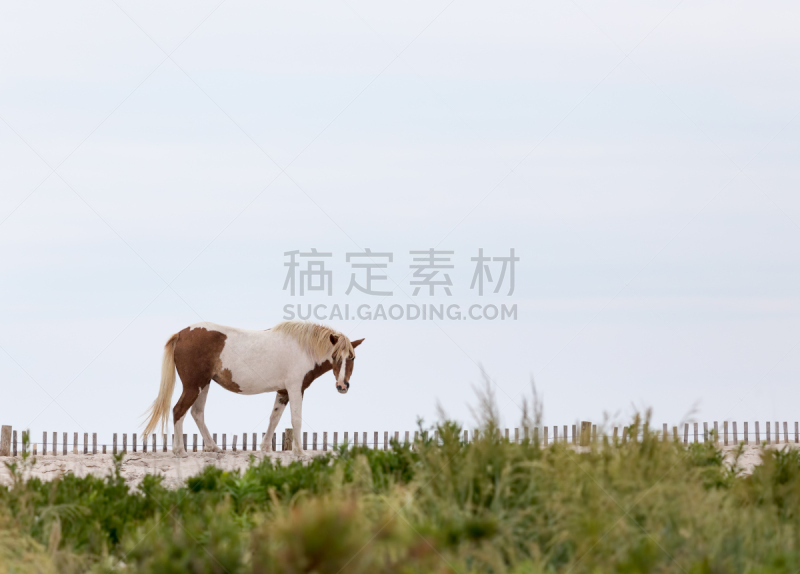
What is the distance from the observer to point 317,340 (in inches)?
576

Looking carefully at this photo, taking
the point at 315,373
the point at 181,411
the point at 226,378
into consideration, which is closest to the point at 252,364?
the point at 226,378

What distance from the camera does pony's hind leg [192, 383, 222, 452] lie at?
15383 millimetres

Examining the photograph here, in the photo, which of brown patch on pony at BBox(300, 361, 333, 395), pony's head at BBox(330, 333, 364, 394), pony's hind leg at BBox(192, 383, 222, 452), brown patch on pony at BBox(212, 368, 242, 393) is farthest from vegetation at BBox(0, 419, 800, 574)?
pony's hind leg at BBox(192, 383, 222, 452)

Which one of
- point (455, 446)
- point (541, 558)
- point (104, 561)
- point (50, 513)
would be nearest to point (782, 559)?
point (541, 558)

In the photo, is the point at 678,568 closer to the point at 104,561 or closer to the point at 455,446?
the point at 455,446

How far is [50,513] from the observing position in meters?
7.11

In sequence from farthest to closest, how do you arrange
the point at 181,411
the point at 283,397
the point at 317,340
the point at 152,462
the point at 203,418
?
the point at 203,418, the point at 283,397, the point at 181,411, the point at 317,340, the point at 152,462

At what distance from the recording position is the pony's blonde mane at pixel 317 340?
1441 centimetres

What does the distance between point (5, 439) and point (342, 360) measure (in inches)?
291

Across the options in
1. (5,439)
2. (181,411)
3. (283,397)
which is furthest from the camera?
(5,439)

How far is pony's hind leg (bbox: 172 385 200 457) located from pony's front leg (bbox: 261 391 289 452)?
4.40 ft

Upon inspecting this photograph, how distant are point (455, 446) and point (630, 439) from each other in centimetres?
156

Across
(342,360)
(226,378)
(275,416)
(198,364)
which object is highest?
(342,360)

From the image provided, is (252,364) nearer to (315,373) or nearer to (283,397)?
(283,397)
